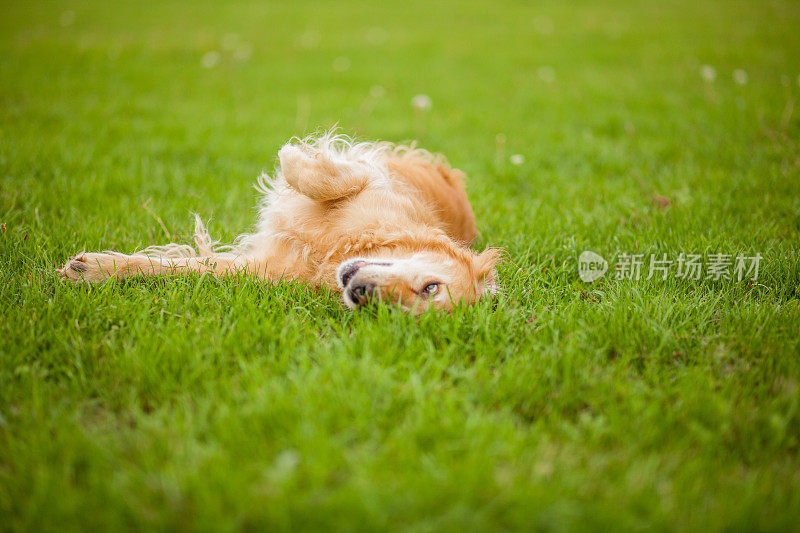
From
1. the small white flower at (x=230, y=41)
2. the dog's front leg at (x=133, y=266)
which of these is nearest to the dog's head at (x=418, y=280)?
the dog's front leg at (x=133, y=266)

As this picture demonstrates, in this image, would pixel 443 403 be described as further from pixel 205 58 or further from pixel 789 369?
pixel 205 58

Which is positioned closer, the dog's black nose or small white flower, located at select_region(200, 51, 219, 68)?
the dog's black nose

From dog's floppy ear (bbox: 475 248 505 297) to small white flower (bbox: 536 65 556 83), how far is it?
5.66 metres

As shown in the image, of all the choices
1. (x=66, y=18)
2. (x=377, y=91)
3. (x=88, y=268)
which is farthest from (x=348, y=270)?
(x=66, y=18)

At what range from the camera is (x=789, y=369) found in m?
1.80

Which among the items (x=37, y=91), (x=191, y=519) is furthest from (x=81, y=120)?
(x=191, y=519)

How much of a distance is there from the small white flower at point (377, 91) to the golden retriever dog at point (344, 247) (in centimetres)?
374

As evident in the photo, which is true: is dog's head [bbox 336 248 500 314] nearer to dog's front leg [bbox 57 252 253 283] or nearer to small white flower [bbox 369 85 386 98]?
dog's front leg [bbox 57 252 253 283]

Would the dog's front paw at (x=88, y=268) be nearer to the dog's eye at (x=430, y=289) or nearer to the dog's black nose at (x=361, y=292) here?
the dog's black nose at (x=361, y=292)

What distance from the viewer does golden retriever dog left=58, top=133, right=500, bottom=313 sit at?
2137mm

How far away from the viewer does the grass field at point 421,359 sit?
4.05 feet

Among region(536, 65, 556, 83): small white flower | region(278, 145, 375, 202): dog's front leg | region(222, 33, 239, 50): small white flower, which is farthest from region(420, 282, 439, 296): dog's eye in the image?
region(222, 33, 239, 50): small white flower

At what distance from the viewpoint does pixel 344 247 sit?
2.34 m

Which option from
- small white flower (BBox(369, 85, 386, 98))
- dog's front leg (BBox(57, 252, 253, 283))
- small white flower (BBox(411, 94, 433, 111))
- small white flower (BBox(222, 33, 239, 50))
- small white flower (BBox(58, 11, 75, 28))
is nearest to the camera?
dog's front leg (BBox(57, 252, 253, 283))
